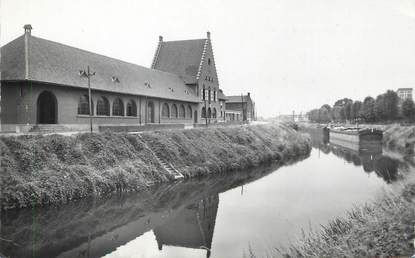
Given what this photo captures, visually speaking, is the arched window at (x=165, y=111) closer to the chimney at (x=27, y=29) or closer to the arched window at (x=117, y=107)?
the arched window at (x=117, y=107)

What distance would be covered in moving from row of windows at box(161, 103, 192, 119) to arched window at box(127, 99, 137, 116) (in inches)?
218

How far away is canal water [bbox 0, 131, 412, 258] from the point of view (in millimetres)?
11664

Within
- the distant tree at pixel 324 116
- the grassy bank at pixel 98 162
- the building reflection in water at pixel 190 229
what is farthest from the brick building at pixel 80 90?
the distant tree at pixel 324 116

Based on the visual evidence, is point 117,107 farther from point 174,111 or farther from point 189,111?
point 189,111

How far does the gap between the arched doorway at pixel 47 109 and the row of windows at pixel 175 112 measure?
576 inches

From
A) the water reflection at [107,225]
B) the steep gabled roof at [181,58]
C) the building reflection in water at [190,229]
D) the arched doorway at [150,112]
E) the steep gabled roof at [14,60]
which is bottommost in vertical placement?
the building reflection in water at [190,229]

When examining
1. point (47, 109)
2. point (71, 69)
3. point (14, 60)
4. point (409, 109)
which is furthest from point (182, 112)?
point (409, 109)

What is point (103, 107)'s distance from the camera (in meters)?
28.0

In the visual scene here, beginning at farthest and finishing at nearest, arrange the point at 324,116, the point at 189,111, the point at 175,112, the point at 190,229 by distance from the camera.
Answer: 1. the point at 324,116
2. the point at 189,111
3. the point at 175,112
4. the point at 190,229

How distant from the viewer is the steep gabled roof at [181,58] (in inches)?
1811

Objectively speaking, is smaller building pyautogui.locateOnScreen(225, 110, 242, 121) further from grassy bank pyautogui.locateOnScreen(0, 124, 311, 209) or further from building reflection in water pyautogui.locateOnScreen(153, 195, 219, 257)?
building reflection in water pyautogui.locateOnScreen(153, 195, 219, 257)

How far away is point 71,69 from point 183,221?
637 inches

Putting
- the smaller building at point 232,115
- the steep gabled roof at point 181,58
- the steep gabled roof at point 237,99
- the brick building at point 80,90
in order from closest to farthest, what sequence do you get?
1. the brick building at point 80,90
2. the steep gabled roof at point 181,58
3. the smaller building at point 232,115
4. the steep gabled roof at point 237,99

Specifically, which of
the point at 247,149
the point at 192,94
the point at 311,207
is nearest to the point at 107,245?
the point at 311,207
